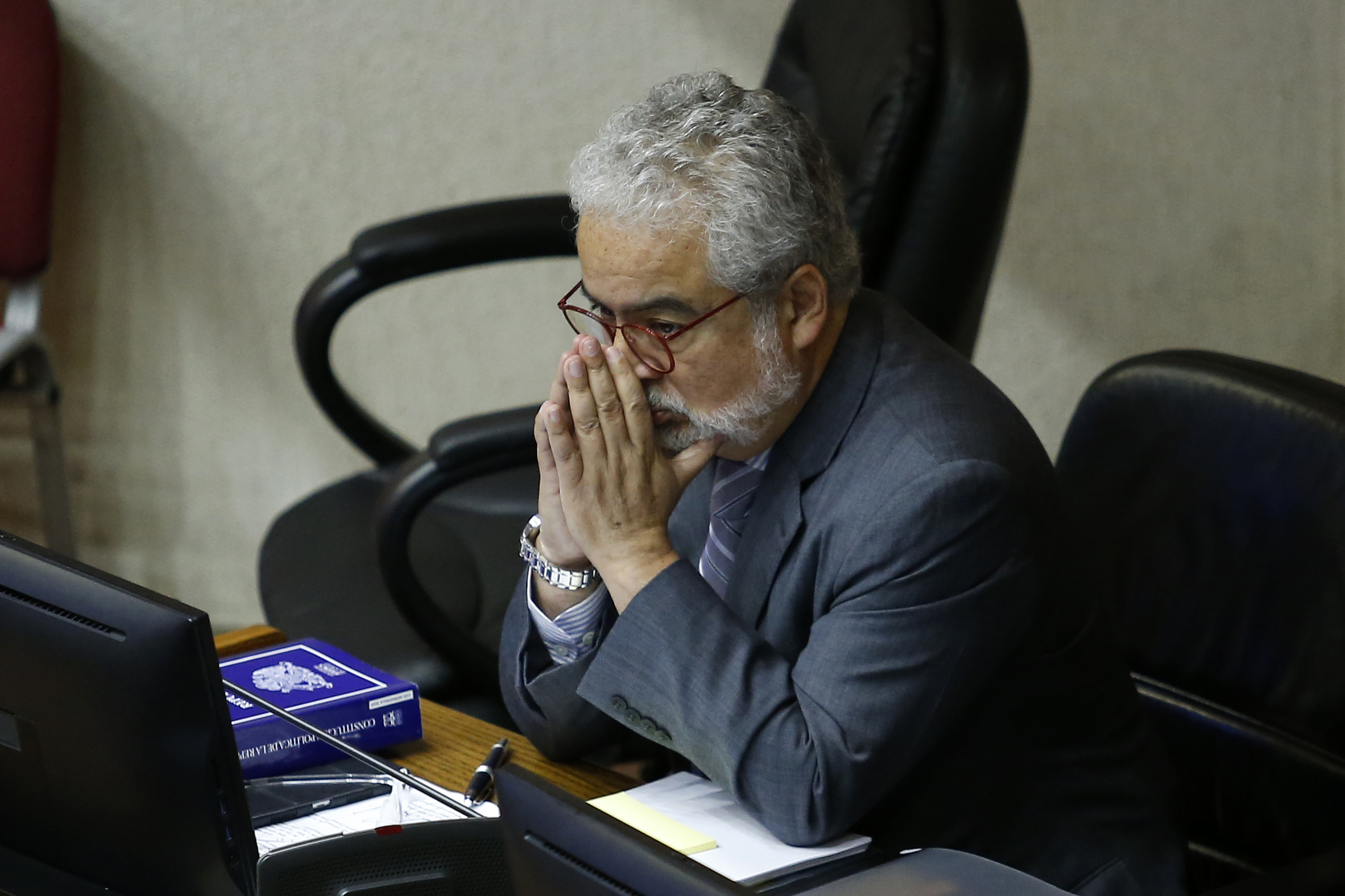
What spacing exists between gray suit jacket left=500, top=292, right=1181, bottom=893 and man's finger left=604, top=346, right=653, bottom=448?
111mm

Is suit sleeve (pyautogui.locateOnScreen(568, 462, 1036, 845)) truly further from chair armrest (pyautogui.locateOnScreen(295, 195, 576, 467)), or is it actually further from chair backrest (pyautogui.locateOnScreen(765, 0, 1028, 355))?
chair armrest (pyautogui.locateOnScreen(295, 195, 576, 467))

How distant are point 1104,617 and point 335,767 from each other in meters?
0.64

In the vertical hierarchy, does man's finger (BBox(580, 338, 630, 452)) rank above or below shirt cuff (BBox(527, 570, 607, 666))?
above

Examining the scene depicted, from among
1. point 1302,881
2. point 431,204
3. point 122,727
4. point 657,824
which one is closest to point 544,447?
point 657,824

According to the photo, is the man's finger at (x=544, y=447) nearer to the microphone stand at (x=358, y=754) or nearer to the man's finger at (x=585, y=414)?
the man's finger at (x=585, y=414)

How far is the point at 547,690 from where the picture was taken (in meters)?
1.23

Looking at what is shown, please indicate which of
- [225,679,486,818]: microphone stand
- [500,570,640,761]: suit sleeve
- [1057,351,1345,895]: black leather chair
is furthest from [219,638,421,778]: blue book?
[1057,351,1345,895]: black leather chair

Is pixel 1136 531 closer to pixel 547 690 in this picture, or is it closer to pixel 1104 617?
pixel 1104 617

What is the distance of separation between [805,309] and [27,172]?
1595mm

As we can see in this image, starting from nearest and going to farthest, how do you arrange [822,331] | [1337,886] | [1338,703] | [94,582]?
1. [94,582]
2. [1337,886]
3. [1338,703]
4. [822,331]

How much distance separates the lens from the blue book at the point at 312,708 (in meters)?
1.09

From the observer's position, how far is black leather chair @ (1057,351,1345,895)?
1097mm

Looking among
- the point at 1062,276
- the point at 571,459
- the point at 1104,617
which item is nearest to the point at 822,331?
the point at 571,459

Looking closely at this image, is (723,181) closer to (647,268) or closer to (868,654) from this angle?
(647,268)
